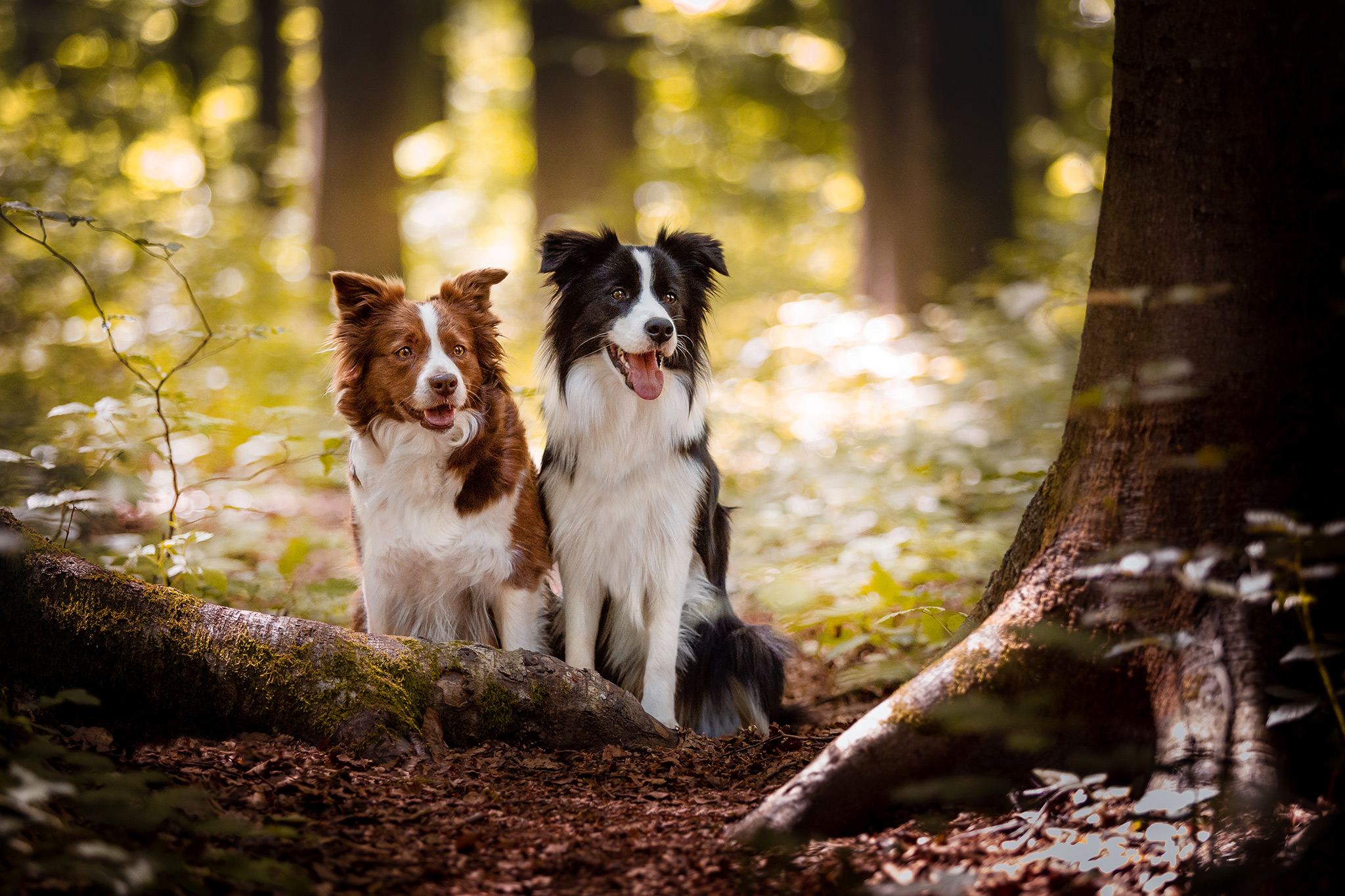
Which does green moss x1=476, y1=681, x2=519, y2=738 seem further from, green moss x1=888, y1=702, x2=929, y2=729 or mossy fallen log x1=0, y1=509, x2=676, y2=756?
green moss x1=888, y1=702, x2=929, y2=729

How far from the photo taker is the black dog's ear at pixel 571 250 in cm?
402

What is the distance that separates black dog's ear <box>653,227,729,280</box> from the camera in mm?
4180

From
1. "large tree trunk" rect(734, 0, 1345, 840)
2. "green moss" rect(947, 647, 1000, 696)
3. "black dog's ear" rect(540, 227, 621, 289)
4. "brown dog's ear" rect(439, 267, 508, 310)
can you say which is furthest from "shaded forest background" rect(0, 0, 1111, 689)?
"large tree trunk" rect(734, 0, 1345, 840)

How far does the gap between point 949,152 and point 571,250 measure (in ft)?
27.1

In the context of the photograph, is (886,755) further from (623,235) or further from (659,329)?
(623,235)

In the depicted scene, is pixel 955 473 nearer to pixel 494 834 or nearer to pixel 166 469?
pixel 494 834

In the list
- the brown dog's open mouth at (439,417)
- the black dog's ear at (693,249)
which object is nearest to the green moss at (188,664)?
the brown dog's open mouth at (439,417)

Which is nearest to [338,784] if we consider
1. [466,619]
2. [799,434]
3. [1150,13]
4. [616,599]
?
[466,619]

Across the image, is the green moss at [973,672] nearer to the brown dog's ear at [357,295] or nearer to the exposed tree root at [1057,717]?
the exposed tree root at [1057,717]

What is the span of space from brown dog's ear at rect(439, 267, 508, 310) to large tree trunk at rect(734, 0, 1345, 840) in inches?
94.7

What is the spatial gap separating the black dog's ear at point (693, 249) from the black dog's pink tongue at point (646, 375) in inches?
21.8

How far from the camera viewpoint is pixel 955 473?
22.5 ft

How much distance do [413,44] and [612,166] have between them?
243 inches

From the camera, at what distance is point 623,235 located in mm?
13062
